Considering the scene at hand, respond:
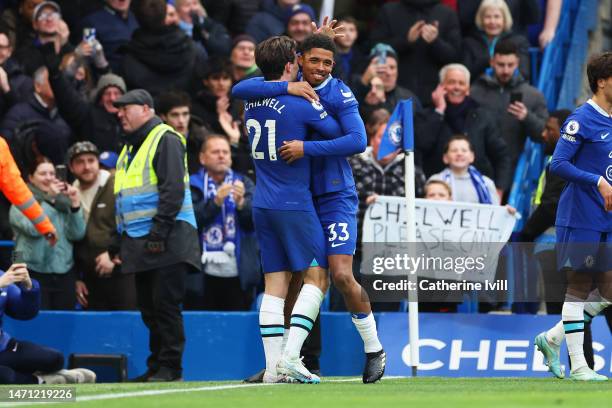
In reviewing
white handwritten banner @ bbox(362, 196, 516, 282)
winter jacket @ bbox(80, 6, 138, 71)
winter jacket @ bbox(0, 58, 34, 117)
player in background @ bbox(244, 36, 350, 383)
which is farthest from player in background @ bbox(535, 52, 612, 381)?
winter jacket @ bbox(80, 6, 138, 71)

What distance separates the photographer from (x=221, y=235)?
1388cm

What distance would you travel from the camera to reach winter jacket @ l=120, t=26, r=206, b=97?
51.6ft

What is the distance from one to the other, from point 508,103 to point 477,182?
1.88 meters

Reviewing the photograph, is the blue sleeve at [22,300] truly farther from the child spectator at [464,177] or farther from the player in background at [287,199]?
the child spectator at [464,177]

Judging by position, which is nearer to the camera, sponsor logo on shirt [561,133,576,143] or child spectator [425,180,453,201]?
sponsor logo on shirt [561,133,576,143]

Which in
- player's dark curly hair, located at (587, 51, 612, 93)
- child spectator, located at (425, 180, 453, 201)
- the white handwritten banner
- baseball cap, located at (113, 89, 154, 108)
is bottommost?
the white handwritten banner

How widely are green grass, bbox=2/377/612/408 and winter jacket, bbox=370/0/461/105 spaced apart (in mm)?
7040

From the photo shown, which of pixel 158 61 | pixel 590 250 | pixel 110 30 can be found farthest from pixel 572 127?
pixel 110 30

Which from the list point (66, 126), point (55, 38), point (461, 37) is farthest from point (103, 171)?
point (461, 37)

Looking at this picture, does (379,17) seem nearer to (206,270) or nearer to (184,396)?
(206,270)

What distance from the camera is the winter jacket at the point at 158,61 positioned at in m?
15.7

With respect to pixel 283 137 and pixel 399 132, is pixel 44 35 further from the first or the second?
pixel 283 137

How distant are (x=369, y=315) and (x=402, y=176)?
153 inches

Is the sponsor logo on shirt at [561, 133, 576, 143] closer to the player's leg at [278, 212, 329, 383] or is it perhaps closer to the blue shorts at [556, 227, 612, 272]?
the blue shorts at [556, 227, 612, 272]
